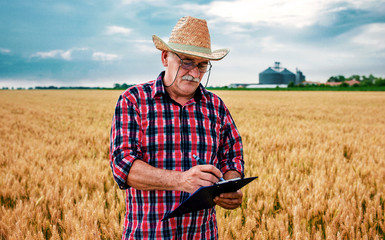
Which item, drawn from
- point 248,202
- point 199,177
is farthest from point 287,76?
point 199,177

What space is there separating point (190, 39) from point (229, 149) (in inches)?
29.4

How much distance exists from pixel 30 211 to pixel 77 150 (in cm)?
273

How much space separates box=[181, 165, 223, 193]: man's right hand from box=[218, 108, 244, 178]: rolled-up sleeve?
0.44m

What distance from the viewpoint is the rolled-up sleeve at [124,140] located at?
149 cm

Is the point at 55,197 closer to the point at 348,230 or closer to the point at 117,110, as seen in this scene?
the point at 117,110

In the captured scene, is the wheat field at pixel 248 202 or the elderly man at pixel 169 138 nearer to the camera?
the elderly man at pixel 169 138

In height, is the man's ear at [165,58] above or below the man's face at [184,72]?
above

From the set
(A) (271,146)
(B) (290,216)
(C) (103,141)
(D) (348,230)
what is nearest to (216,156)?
(B) (290,216)

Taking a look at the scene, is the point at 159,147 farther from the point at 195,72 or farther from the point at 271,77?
the point at 271,77

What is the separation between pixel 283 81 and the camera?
104 metres

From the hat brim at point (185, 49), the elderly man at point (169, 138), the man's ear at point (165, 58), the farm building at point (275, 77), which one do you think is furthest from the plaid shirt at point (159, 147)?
the farm building at point (275, 77)

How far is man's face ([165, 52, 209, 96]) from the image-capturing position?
167 centimetres

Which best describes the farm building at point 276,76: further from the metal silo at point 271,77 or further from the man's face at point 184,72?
the man's face at point 184,72

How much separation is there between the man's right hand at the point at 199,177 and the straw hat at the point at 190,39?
0.64 metres
